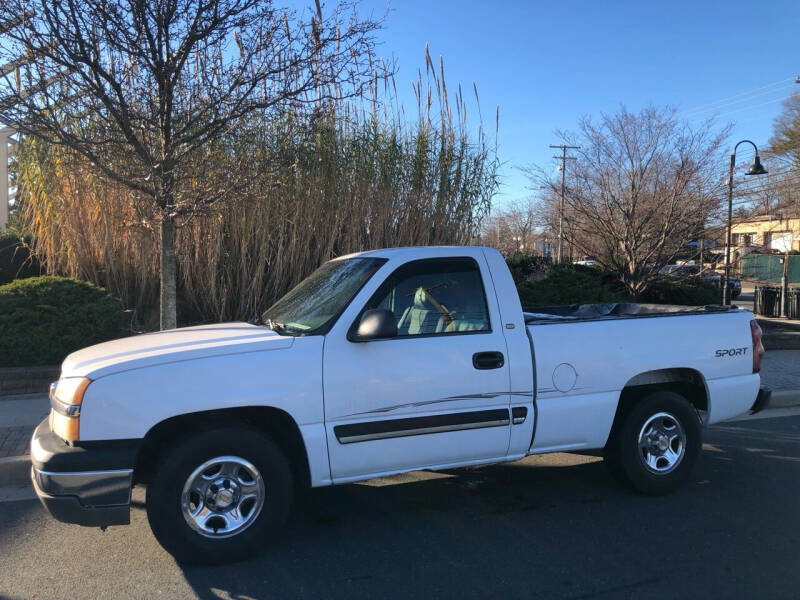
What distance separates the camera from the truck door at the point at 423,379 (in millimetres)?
3865

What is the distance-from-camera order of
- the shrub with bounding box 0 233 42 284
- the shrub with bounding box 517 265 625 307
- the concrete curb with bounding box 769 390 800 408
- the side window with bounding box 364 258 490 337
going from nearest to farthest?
the side window with bounding box 364 258 490 337, the concrete curb with bounding box 769 390 800 408, the shrub with bounding box 0 233 42 284, the shrub with bounding box 517 265 625 307

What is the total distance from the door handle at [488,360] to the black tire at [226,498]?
1.37m

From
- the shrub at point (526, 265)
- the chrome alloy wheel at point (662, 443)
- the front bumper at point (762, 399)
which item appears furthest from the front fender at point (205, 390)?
the shrub at point (526, 265)

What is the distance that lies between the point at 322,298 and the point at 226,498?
4.81ft

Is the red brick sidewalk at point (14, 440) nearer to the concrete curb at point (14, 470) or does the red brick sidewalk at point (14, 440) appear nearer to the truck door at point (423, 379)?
the concrete curb at point (14, 470)

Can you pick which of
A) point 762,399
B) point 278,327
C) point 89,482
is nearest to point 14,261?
point 278,327

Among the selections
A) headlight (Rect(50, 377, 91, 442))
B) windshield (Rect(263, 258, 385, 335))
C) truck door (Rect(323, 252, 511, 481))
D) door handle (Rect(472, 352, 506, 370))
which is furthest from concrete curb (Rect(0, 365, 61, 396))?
door handle (Rect(472, 352, 506, 370))

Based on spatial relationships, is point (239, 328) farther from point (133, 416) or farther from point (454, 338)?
point (454, 338)

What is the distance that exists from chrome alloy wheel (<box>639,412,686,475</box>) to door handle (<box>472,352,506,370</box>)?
4.77ft

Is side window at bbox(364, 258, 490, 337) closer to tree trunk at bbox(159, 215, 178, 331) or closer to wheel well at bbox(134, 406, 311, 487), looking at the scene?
wheel well at bbox(134, 406, 311, 487)

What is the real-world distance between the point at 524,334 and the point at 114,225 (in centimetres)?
758

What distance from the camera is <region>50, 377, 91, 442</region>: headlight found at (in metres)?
3.43

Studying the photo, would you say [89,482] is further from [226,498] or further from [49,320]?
[49,320]

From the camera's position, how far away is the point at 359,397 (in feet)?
12.7
